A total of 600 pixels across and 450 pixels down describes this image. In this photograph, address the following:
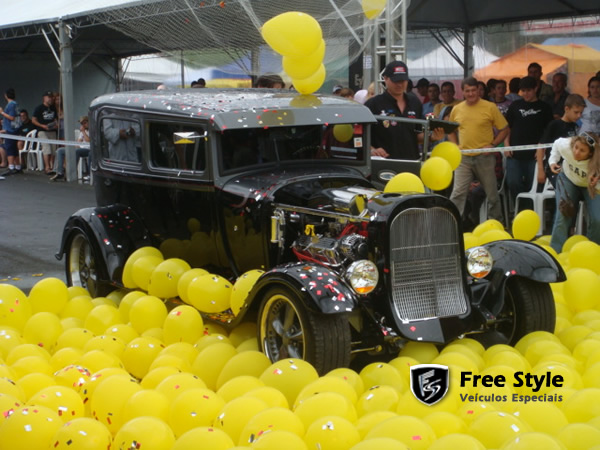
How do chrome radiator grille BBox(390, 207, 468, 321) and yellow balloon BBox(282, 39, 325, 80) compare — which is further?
yellow balloon BBox(282, 39, 325, 80)

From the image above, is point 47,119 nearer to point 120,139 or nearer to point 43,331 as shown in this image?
point 120,139

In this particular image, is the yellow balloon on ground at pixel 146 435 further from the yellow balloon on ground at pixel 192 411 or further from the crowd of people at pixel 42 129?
the crowd of people at pixel 42 129

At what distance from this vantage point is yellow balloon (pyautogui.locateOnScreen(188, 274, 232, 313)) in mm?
5578

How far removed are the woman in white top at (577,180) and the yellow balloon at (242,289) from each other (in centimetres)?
334

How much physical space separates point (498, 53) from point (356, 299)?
11.6 m

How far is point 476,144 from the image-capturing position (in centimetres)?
964

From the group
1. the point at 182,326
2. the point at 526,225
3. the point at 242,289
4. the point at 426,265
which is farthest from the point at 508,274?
the point at 526,225

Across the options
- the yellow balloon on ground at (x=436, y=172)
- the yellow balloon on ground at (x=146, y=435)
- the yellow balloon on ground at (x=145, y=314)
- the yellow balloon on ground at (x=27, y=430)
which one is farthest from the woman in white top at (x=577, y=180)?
the yellow balloon on ground at (x=27, y=430)

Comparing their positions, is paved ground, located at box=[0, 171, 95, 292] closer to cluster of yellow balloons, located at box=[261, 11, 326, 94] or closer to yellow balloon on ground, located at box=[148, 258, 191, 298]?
yellow balloon on ground, located at box=[148, 258, 191, 298]

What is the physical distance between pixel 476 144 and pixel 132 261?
16.1 feet

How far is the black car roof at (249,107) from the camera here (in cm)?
593

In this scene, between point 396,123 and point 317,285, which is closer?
point 317,285

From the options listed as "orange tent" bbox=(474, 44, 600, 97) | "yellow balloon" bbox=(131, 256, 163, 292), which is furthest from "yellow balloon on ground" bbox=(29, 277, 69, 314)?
"orange tent" bbox=(474, 44, 600, 97)

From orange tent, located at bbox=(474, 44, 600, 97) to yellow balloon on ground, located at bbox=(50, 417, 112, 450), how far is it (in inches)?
465
